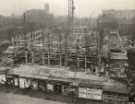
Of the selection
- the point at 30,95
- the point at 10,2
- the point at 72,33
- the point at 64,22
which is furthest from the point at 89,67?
the point at 10,2

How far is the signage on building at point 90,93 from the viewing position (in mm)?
1585

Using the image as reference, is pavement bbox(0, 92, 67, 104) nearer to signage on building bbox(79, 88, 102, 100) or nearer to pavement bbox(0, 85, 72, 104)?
pavement bbox(0, 85, 72, 104)

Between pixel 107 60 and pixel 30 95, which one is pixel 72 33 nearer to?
pixel 107 60

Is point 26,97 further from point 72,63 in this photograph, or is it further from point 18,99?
point 72,63

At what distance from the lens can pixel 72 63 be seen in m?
1.66

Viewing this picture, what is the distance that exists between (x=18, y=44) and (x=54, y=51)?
0.38 meters

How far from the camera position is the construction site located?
→ 157 centimetres

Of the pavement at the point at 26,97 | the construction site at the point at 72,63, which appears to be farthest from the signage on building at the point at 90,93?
the pavement at the point at 26,97

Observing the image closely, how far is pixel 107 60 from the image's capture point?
1590mm

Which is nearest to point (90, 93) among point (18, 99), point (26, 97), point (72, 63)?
point (72, 63)

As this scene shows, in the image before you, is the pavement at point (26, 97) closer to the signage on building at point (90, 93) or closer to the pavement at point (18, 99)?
the pavement at point (18, 99)

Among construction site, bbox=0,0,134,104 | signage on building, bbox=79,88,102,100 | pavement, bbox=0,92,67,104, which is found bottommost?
pavement, bbox=0,92,67,104

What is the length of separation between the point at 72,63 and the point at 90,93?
31 centimetres

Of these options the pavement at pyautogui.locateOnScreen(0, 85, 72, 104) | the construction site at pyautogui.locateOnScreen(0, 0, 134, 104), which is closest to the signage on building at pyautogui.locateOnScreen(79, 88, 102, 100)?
the construction site at pyautogui.locateOnScreen(0, 0, 134, 104)
